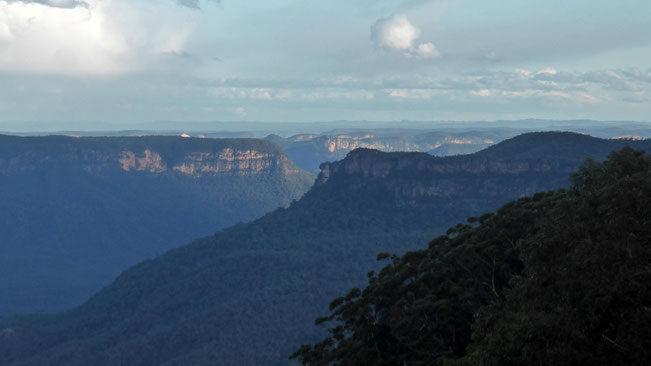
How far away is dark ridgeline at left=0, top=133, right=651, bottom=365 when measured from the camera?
3625 inches

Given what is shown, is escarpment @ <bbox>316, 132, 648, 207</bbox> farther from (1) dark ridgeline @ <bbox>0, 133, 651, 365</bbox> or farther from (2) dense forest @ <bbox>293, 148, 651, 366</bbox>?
(2) dense forest @ <bbox>293, 148, 651, 366</bbox>

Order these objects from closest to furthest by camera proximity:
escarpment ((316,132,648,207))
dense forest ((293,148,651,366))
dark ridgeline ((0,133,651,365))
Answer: dense forest ((293,148,651,366)) < dark ridgeline ((0,133,651,365)) < escarpment ((316,132,648,207))

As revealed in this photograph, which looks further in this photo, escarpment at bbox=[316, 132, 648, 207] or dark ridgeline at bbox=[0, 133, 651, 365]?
escarpment at bbox=[316, 132, 648, 207]

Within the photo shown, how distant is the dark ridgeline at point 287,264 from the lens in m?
92.1

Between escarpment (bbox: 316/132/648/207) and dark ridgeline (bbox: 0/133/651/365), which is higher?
escarpment (bbox: 316/132/648/207)

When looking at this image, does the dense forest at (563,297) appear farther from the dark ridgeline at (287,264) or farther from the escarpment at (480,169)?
the escarpment at (480,169)

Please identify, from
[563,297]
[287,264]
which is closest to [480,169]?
[287,264]

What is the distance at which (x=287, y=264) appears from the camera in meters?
116

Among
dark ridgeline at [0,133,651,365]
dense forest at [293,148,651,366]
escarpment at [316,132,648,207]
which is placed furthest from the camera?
escarpment at [316,132,648,207]

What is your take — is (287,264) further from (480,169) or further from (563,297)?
(563,297)

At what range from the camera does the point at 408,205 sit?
133 m

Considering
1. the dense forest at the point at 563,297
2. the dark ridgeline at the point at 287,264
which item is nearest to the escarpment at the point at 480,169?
the dark ridgeline at the point at 287,264

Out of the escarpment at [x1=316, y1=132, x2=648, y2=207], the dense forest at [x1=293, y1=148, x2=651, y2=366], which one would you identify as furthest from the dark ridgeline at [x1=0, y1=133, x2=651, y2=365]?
the dense forest at [x1=293, y1=148, x2=651, y2=366]

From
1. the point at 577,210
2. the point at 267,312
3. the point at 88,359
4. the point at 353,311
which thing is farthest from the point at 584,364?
the point at 88,359
